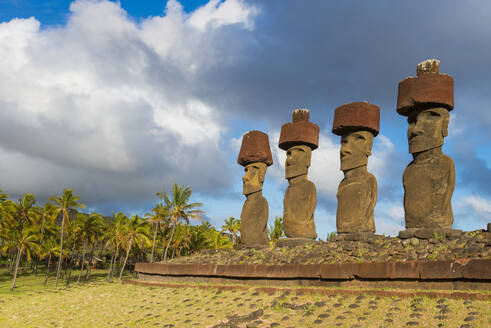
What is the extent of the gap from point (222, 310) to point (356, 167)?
591cm

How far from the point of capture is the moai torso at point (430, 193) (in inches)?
425

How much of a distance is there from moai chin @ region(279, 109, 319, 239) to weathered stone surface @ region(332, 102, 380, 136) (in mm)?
1839

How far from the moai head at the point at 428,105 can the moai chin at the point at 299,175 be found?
3.95 m

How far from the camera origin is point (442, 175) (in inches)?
429

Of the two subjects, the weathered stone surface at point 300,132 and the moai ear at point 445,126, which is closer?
the moai ear at point 445,126

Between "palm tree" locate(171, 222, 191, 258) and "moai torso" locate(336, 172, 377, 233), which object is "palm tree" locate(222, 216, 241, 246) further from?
"moai torso" locate(336, 172, 377, 233)

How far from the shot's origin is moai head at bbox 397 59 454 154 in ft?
36.8

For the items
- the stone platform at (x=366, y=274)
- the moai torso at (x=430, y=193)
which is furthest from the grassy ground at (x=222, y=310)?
the moai torso at (x=430, y=193)

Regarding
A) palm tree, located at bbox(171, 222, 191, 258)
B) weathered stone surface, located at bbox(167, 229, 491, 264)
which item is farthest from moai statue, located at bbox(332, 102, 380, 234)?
palm tree, located at bbox(171, 222, 191, 258)

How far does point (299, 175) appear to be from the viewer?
1490 centimetres

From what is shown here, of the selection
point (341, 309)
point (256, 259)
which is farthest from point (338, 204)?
point (341, 309)

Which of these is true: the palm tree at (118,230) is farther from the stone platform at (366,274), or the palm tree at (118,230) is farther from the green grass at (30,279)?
→ the stone platform at (366,274)

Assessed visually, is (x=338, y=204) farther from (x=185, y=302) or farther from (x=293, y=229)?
(x=185, y=302)

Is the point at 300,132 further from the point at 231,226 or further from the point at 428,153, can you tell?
the point at 231,226
